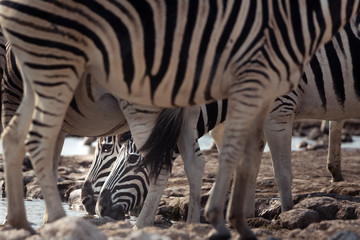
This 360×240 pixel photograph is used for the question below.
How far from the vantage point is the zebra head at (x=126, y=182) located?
30.2ft

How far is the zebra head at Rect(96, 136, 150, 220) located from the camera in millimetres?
9219

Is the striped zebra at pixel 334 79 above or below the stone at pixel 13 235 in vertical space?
above

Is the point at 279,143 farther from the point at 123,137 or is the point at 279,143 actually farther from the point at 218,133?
the point at 123,137

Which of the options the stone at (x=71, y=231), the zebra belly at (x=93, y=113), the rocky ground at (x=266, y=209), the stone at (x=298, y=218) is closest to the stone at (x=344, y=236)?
the rocky ground at (x=266, y=209)

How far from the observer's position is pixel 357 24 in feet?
33.2

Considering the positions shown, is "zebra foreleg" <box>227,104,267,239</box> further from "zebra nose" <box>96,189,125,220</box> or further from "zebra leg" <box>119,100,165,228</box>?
"zebra nose" <box>96,189,125,220</box>

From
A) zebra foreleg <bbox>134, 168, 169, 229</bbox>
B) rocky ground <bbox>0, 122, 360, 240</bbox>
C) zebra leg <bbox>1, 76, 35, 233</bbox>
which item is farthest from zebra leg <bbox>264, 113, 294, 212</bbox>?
zebra leg <bbox>1, 76, 35, 233</bbox>

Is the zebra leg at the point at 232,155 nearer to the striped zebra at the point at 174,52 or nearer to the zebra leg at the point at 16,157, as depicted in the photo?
the striped zebra at the point at 174,52

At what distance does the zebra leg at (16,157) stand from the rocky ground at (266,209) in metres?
0.15

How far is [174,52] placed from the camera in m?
→ 5.87

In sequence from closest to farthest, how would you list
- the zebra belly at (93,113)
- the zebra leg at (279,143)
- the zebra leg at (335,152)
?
1. the zebra belly at (93,113)
2. the zebra leg at (279,143)
3. the zebra leg at (335,152)

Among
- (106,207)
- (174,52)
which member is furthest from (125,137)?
(174,52)

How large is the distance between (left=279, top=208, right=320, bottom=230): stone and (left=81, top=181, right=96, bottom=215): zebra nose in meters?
2.38

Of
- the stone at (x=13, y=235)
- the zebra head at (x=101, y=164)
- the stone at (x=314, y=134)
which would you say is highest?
the stone at (x=314, y=134)
